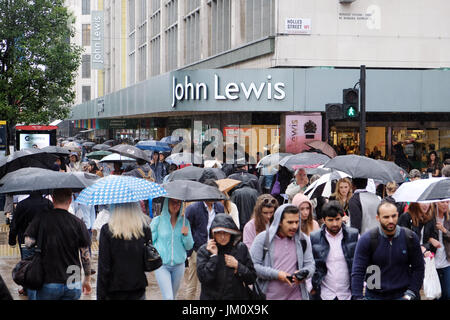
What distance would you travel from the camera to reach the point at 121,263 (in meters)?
6.61

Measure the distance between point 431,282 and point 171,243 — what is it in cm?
297

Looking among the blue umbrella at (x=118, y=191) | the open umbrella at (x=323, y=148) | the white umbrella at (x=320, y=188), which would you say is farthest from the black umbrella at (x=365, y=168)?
the open umbrella at (x=323, y=148)

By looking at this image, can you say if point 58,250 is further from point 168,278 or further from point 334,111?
point 334,111

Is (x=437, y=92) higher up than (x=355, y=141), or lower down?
higher up

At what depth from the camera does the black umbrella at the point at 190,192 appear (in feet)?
28.5

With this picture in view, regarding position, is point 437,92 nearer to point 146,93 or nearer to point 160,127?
point 146,93

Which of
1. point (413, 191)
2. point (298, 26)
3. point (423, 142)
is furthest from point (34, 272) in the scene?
point (423, 142)

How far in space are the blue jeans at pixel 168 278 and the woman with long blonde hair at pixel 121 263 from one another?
4.80ft

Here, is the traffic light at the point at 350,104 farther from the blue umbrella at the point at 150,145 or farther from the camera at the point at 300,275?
the blue umbrella at the point at 150,145

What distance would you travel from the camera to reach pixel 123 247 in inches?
261

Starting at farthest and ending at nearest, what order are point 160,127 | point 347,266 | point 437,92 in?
point 160,127, point 437,92, point 347,266
